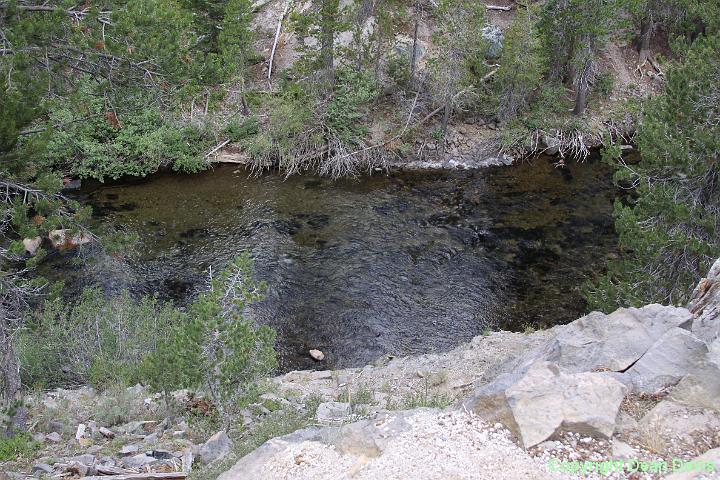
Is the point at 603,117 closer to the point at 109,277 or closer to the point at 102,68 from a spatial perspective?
the point at 109,277

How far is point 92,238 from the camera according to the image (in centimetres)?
891

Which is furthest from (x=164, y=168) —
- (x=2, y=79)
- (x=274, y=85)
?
(x=2, y=79)

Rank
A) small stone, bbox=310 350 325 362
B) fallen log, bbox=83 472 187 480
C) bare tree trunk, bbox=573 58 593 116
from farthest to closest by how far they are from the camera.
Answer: bare tree trunk, bbox=573 58 593 116, small stone, bbox=310 350 325 362, fallen log, bbox=83 472 187 480

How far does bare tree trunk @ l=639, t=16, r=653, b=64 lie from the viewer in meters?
25.9

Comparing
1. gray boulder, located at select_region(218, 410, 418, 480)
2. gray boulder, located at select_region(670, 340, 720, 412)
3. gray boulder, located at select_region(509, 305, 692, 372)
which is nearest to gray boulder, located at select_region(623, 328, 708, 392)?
gray boulder, located at select_region(670, 340, 720, 412)

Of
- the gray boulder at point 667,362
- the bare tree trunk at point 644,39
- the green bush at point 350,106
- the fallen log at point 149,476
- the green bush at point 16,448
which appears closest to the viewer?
the gray boulder at point 667,362

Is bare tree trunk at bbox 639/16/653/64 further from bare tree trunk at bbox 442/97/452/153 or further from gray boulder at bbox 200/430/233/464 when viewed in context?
gray boulder at bbox 200/430/233/464

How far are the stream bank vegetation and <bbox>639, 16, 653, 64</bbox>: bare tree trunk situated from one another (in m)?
0.18

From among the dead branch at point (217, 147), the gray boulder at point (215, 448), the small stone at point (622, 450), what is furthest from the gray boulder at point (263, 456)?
the dead branch at point (217, 147)

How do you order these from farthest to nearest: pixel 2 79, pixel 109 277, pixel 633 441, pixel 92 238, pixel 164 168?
1. pixel 164 168
2. pixel 109 277
3. pixel 92 238
4. pixel 2 79
5. pixel 633 441

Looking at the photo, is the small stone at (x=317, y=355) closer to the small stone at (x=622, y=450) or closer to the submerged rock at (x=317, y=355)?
the submerged rock at (x=317, y=355)

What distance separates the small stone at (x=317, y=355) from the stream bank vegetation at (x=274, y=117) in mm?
1428

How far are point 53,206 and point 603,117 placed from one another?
2065 cm

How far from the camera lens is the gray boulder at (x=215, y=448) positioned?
719 centimetres
